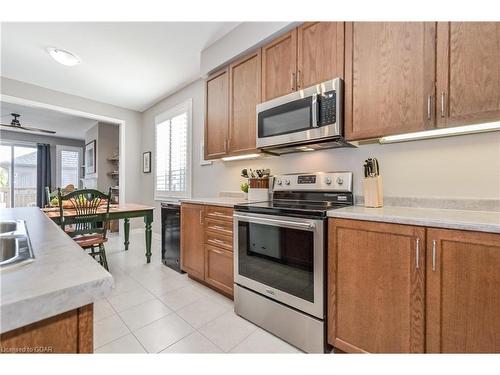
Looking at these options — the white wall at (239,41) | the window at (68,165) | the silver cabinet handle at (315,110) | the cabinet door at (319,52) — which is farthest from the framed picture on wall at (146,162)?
the window at (68,165)

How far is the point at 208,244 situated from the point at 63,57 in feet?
9.36

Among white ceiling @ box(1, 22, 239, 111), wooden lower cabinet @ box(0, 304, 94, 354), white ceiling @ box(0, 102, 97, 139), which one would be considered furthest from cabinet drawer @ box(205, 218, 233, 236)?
white ceiling @ box(0, 102, 97, 139)

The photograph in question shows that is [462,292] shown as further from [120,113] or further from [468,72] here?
[120,113]

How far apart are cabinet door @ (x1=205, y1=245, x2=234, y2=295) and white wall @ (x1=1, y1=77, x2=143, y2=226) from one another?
10.4ft

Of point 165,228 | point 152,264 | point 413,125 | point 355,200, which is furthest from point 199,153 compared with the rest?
point 413,125

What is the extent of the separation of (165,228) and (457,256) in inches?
111

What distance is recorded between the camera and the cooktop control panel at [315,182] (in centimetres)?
184

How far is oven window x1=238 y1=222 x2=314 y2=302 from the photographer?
1.44 meters

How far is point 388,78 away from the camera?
4.69 ft

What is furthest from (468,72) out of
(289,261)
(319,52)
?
(289,261)

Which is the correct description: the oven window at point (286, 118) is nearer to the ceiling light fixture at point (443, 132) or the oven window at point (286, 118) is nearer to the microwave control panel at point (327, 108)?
the microwave control panel at point (327, 108)

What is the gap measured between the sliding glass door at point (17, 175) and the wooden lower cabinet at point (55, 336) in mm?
7691

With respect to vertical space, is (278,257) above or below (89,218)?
below

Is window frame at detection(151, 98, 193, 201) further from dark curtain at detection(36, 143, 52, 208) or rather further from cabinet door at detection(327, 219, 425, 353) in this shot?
dark curtain at detection(36, 143, 52, 208)
